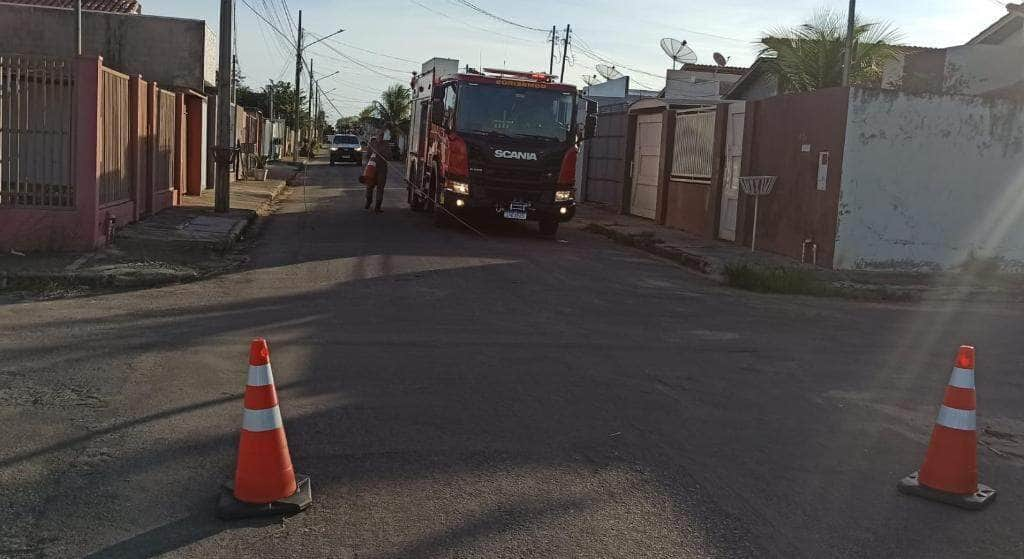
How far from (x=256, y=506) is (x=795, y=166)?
12836mm

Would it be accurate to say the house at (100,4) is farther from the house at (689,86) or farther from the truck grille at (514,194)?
the house at (689,86)

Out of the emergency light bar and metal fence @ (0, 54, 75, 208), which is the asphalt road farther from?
the emergency light bar

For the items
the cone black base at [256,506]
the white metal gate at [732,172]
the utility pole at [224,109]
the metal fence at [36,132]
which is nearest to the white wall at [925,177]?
the white metal gate at [732,172]

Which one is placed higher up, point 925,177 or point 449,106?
point 449,106

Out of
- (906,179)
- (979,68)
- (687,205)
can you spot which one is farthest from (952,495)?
(979,68)

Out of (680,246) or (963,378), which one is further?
(680,246)

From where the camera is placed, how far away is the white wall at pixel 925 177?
46.0 ft

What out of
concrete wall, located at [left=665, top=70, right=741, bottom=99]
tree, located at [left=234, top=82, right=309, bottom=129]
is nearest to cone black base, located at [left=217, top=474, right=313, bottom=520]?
concrete wall, located at [left=665, top=70, right=741, bottom=99]

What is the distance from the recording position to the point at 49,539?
4004 millimetres

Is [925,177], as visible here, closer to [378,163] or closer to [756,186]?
Result: [756,186]

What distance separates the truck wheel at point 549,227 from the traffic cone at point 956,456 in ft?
43.0

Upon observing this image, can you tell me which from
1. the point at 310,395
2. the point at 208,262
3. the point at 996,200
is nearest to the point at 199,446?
the point at 310,395

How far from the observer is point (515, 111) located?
674 inches

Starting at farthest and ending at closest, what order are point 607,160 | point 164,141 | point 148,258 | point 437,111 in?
point 607,160
point 164,141
point 437,111
point 148,258
